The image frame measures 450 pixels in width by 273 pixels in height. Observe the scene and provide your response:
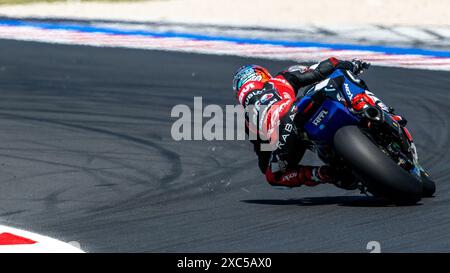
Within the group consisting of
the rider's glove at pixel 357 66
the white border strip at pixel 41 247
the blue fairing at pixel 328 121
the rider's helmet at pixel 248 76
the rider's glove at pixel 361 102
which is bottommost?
the white border strip at pixel 41 247

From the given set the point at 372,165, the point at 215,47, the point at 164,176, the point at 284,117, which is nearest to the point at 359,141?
the point at 372,165

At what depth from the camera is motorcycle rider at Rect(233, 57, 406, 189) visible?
8.28 m

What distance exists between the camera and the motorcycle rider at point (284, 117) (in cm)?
828

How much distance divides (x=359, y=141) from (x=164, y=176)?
99.4 inches

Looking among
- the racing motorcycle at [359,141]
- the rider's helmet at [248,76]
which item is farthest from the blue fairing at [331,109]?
the rider's helmet at [248,76]

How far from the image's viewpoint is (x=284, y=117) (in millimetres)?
8336

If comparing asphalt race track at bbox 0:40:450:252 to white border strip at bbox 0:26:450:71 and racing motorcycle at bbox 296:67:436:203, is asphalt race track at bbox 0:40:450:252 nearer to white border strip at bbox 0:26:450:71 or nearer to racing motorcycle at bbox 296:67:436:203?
racing motorcycle at bbox 296:67:436:203

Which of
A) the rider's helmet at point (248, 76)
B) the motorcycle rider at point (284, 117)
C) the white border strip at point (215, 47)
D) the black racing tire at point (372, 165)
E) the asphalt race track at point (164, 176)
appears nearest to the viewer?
the asphalt race track at point (164, 176)

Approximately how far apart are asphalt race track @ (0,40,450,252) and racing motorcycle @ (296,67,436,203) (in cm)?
20

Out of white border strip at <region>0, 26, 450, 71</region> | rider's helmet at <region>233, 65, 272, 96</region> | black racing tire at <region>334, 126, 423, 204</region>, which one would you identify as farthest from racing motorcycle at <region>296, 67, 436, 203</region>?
white border strip at <region>0, 26, 450, 71</region>

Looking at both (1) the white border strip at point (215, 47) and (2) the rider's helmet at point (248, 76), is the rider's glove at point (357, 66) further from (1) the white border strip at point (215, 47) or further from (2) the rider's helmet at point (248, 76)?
(1) the white border strip at point (215, 47)

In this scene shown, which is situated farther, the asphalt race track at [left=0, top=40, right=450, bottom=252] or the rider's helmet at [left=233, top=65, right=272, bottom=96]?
the rider's helmet at [left=233, top=65, right=272, bottom=96]
